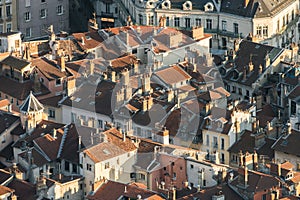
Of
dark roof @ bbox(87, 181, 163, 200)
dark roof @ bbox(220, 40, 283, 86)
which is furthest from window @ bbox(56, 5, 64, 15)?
dark roof @ bbox(87, 181, 163, 200)

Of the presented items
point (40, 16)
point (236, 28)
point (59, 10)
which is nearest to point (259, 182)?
point (236, 28)

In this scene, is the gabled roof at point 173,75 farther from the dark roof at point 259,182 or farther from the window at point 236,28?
the dark roof at point 259,182

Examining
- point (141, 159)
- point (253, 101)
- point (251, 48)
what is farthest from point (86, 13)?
point (141, 159)

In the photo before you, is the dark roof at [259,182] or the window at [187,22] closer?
the dark roof at [259,182]

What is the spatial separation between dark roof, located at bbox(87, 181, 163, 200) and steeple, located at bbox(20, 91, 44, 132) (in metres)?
14.9

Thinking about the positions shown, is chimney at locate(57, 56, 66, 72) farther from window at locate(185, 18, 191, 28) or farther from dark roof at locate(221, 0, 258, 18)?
dark roof at locate(221, 0, 258, 18)

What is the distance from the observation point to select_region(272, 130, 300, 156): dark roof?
12862 cm

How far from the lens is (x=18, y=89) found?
146000mm

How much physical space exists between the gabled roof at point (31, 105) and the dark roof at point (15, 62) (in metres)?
14.5

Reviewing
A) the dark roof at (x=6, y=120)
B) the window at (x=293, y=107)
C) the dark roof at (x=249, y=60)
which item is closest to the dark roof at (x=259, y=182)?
the window at (x=293, y=107)

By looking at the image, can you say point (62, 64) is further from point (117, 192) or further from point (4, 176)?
point (117, 192)

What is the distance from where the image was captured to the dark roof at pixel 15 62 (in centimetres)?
14775

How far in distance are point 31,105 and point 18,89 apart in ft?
44.1

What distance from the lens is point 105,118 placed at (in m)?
136
